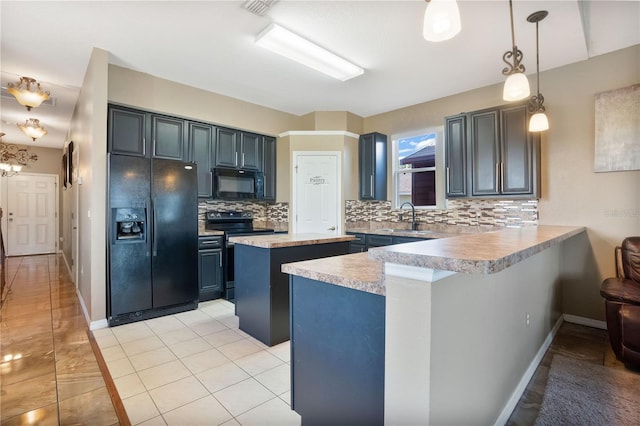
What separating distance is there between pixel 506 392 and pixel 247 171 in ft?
13.5

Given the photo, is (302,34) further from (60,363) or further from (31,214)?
(31,214)

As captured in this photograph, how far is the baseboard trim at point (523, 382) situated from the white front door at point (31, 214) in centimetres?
1027

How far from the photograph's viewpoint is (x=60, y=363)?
7.94 ft

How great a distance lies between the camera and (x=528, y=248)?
139cm

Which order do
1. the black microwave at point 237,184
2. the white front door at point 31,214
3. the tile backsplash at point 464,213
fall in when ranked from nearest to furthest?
1. the tile backsplash at point 464,213
2. the black microwave at point 237,184
3. the white front door at point 31,214

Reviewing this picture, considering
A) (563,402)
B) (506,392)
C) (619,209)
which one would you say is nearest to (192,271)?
(506,392)

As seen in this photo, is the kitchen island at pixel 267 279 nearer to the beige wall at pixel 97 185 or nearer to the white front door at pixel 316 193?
the beige wall at pixel 97 185

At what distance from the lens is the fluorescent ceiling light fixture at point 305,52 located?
9.14 feet

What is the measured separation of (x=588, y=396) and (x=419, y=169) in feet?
10.9

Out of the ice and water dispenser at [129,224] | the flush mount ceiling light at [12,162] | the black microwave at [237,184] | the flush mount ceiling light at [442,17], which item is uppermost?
the flush mount ceiling light at [12,162]

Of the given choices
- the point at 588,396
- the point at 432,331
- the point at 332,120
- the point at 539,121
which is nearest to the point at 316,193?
the point at 332,120

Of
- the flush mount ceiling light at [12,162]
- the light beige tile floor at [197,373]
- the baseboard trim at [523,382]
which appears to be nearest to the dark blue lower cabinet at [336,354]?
the light beige tile floor at [197,373]

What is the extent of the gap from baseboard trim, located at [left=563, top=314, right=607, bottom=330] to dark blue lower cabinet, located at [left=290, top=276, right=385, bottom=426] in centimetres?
331

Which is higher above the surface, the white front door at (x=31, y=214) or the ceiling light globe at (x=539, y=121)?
the ceiling light globe at (x=539, y=121)
